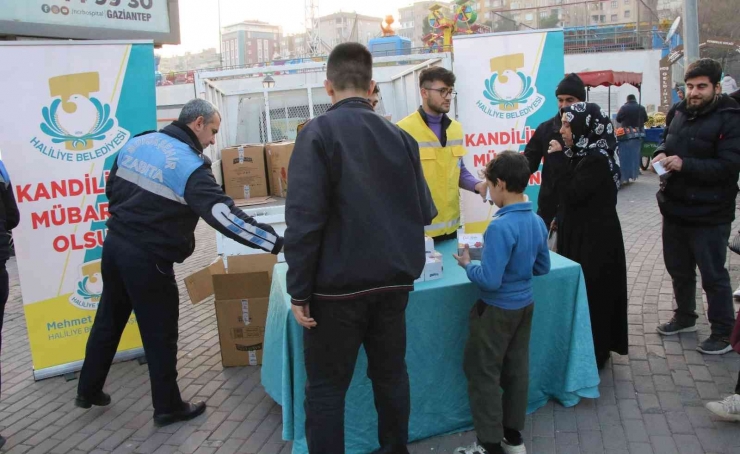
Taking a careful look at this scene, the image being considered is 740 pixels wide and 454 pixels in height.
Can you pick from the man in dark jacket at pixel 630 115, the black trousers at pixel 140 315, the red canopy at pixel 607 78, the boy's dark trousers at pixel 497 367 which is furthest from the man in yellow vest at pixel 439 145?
the red canopy at pixel 607 78

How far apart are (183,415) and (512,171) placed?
238 cm

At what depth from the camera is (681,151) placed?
3957 mm

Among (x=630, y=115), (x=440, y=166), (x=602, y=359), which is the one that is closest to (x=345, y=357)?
(x=440, y=166)

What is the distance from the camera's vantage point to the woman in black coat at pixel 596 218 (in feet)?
11.4

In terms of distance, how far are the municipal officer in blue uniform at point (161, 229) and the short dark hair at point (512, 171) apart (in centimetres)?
117

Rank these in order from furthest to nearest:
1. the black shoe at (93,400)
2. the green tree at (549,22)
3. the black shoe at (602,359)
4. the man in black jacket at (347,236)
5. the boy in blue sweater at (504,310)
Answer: the green tree at (549,22)
the black shoe at (602,359)
the black shoe at (93,400)
the boy in blue sweater at (504,310)
the man in black jacket at (347,236)

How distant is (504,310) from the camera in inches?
108

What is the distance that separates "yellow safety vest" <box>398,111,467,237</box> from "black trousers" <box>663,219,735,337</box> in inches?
63.8

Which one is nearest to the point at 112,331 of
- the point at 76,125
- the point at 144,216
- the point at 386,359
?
the point at 144,216

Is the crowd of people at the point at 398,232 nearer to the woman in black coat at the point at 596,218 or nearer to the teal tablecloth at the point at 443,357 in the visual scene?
the woman in black coat at the point at 596,218

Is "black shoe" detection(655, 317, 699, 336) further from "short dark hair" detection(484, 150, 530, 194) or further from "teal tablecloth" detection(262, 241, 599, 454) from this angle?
"short dark hair" detection(484, 150, 530, 194)

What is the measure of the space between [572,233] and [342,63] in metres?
2.07

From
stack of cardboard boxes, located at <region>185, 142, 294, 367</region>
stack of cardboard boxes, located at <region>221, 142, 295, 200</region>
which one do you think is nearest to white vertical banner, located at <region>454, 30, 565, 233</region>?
stack of cardboard boxes, located at <region>221, 142, 295, 200</region>

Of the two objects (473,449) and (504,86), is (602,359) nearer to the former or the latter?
(473,449)
